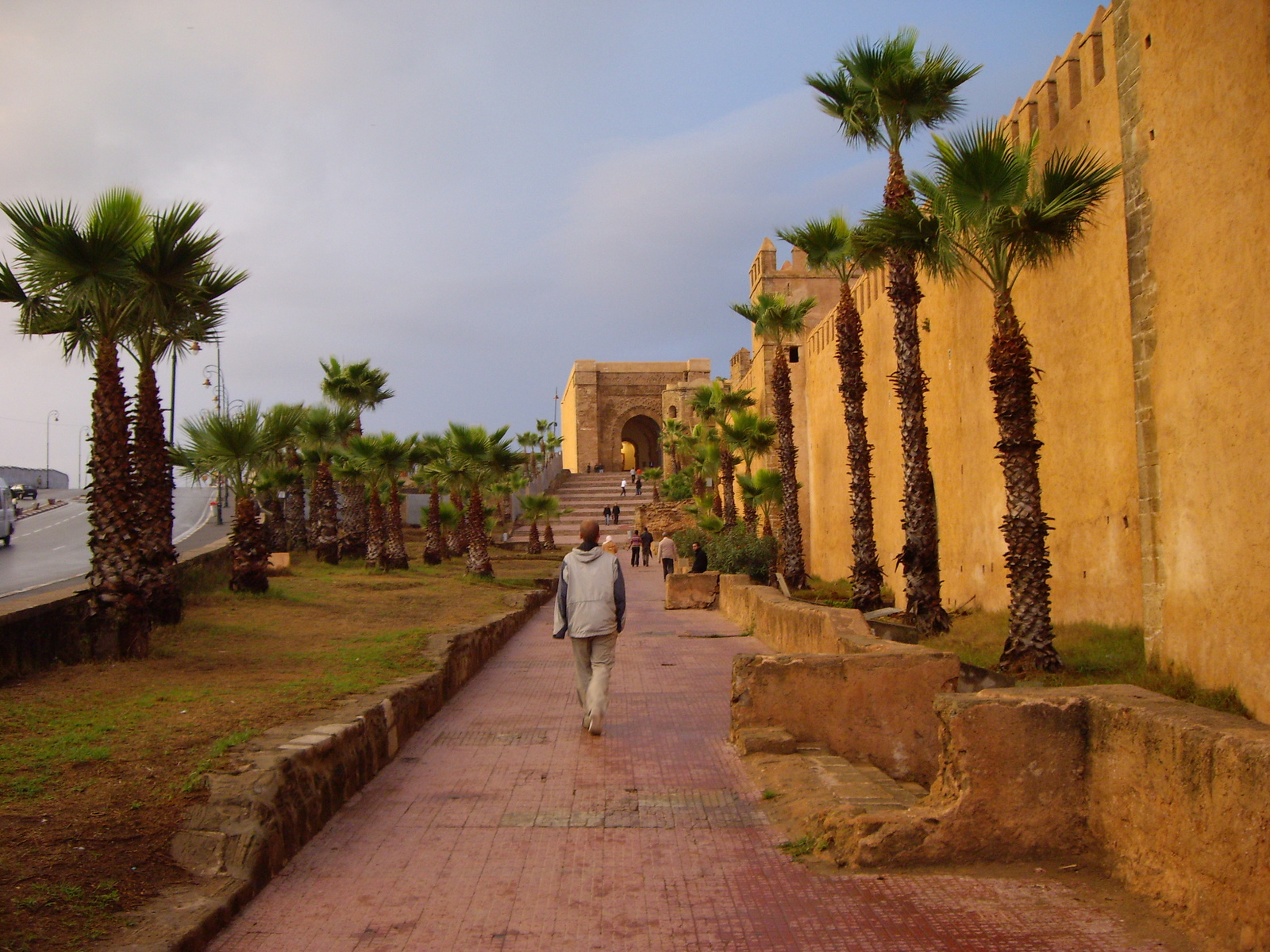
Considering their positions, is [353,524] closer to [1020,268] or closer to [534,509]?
[534,509]

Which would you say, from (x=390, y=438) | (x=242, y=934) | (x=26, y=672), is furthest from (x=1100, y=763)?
(x=390, y=438)

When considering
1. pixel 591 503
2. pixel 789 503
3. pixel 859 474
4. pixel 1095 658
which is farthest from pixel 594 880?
pixel 591 503

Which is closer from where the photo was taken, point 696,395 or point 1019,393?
point 1019,393

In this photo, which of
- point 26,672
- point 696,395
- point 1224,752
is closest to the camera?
point 1224,752

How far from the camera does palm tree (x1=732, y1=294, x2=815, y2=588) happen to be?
23.4m

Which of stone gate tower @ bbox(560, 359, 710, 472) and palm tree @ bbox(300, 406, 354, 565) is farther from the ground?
stone gate tower @ bbox(560, 359, 710, 472)

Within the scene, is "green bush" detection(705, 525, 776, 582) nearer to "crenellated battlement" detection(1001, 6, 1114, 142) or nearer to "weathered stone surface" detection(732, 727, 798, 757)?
"crenellated battlement" detection(1001, 6, 1114, 142)

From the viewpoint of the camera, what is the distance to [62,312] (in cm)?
1124

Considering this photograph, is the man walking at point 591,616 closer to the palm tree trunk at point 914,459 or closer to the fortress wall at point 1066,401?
the fortress wall at point 1066,401

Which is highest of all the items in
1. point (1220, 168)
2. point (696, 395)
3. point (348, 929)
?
point (696, 395)

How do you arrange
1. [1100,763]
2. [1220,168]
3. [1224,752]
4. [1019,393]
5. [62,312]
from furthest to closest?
[62,312] < [1019,393] < [1220,168] < [1100,763] < [1224,752]

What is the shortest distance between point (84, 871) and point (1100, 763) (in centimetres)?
417

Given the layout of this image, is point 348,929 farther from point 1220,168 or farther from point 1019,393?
point 1019,393

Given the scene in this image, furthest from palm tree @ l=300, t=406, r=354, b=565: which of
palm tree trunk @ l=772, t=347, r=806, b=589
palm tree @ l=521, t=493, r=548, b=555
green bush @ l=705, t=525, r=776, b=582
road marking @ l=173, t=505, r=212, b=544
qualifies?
palm tree trunk @ l=772, t=347, r=806, b=589
